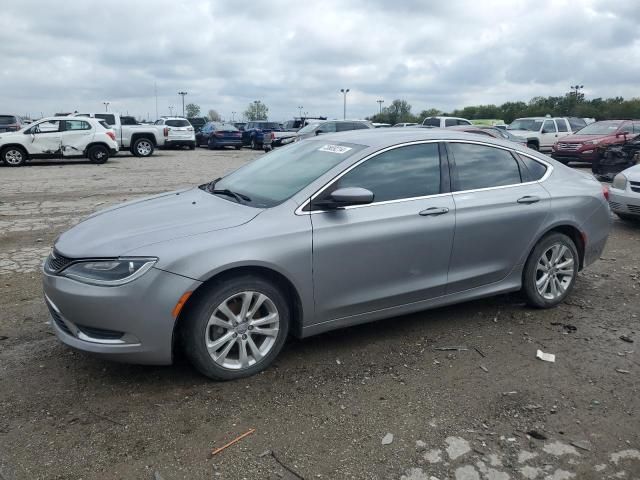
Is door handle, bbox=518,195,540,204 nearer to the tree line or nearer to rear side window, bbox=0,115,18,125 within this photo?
rear side window, bbox=0,115,18,125

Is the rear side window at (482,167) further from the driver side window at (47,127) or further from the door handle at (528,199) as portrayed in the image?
the driver side window at (47,127)

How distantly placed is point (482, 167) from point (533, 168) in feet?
1.99

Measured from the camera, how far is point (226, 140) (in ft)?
95.1

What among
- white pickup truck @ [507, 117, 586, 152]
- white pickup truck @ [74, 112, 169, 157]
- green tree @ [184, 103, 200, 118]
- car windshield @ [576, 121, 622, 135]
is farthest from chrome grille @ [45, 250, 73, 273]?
green tree @ [184, 103, 200, 118]

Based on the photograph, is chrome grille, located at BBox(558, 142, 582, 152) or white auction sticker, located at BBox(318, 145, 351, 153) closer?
white auction sticker, located at BBox(318, 145, 351, 153)

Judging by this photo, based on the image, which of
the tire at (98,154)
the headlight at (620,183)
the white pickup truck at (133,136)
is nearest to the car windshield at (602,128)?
the headlight at (620,183)

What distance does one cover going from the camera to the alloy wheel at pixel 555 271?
4742 millimetres

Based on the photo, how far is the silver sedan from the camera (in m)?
3.22

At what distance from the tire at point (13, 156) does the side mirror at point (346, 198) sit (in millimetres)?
16747

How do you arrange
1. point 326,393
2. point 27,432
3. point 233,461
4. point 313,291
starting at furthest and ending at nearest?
point 313,291 → point 326,393 → point 27,432 → point 233,461

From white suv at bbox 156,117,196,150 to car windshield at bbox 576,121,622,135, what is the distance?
57.8 ft

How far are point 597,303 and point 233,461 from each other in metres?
3.79

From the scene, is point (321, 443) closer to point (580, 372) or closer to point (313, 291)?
point (313, 291)

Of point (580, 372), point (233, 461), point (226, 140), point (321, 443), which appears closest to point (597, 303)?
point (580, 372)
